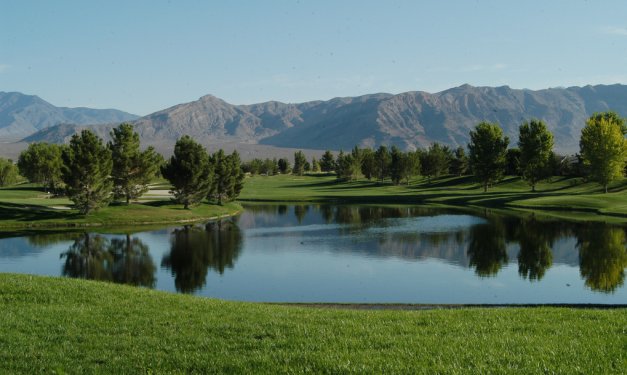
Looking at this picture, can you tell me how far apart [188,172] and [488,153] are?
211ft

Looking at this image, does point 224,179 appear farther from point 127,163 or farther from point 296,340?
point 296,340

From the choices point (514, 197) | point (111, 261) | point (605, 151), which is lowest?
point (111, 261)

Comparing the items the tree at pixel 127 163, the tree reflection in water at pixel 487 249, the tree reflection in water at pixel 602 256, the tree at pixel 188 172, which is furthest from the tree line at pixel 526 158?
the tree at pixel 127 163

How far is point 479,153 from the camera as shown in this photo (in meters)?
122

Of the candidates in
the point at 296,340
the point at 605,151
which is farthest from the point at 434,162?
the point at 296,340

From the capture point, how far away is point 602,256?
48.3 metres

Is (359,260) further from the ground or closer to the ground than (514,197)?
closer to the ground

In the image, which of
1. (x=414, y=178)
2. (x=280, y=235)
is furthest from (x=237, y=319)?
(x=414, y=178)

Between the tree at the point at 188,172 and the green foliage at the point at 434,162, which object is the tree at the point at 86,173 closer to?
the tree at the point at 188,172

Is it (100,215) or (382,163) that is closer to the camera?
(100,215)

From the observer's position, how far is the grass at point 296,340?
13.0 m

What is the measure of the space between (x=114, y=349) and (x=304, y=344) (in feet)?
15.7

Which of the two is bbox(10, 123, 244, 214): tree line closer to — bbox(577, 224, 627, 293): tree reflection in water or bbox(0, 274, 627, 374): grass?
bbox(577, 224, 627, 293): tree reflection in water

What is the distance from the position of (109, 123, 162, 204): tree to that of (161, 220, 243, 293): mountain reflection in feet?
57.2
